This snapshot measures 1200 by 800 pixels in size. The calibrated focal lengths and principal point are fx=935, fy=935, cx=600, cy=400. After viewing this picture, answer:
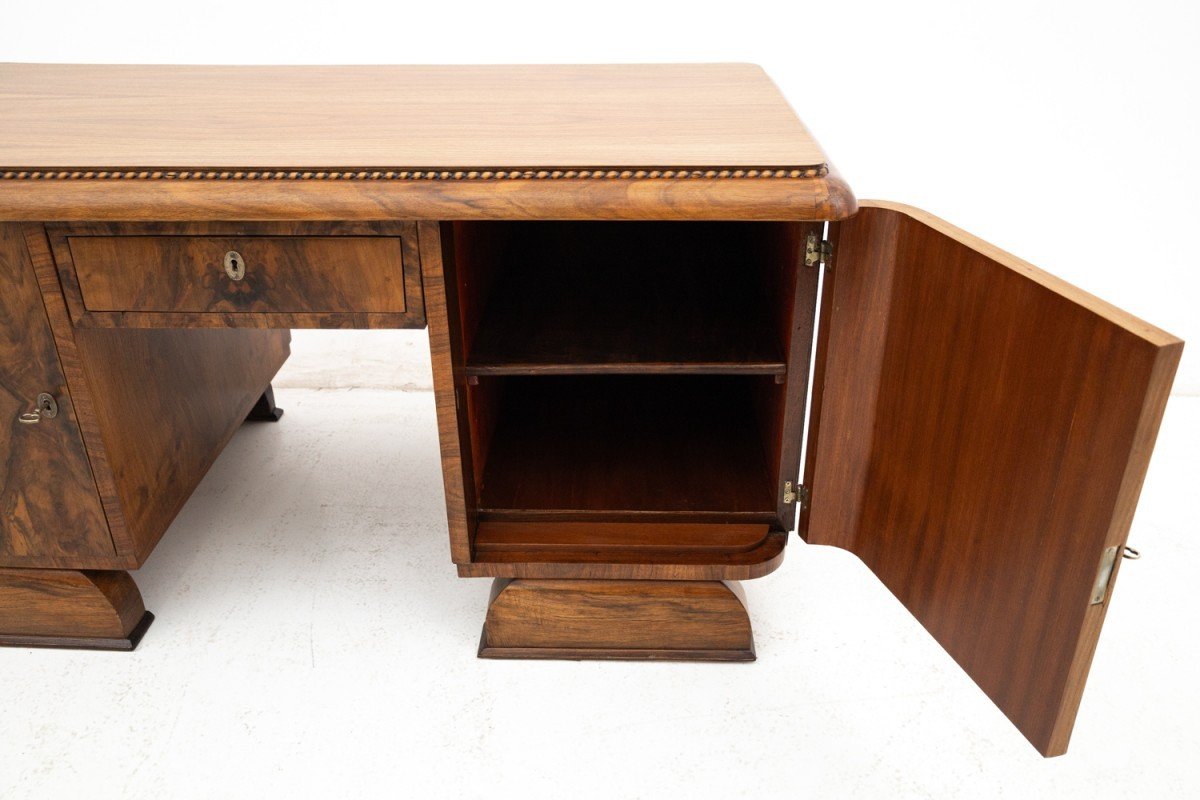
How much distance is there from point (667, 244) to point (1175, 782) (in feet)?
3.27

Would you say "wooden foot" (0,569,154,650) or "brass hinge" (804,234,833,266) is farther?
"wooden foot" (0,569,154,650)

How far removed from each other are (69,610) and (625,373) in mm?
821

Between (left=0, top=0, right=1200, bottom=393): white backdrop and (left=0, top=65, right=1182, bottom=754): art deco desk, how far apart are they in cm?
46

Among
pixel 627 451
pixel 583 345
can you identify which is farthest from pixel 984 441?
pixel 627 451

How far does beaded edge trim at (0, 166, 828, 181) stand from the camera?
0.92 meters

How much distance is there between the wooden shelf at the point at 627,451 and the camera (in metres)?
1.27

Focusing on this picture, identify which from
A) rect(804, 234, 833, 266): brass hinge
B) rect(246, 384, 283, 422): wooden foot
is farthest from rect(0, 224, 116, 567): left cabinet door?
rect(804, 234, 833, 266): brass hinge

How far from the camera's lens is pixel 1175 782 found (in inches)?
42.5

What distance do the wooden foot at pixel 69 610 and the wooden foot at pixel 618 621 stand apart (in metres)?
0.49

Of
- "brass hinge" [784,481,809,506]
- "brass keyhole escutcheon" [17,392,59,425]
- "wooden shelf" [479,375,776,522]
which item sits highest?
"brass keyhole escutcheon" [17,392,59,425]

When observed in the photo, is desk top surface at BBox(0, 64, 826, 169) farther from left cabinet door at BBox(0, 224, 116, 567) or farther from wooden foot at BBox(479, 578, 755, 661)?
wooden foot at BBox(479, 578, 755, 661)

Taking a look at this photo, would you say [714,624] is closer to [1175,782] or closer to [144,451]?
[1175,782]

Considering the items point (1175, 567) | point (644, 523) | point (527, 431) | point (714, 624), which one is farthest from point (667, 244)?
point (1175, 567)

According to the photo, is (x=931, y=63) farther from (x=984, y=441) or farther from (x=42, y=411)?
(x=42, y=411)
